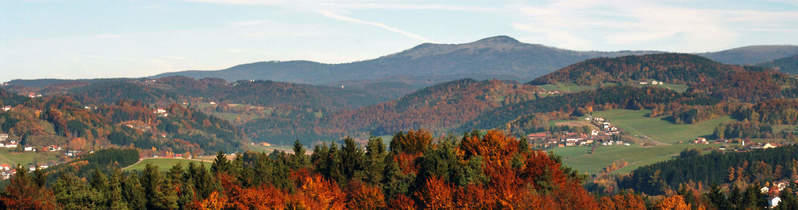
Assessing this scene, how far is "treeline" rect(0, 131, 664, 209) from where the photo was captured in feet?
358

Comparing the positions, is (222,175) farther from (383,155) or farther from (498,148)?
(498,148)

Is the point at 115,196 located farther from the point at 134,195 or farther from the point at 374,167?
the point at 374,167

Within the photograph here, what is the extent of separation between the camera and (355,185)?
12775cm

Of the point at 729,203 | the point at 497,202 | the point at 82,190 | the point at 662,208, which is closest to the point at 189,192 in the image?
the point at 82,190

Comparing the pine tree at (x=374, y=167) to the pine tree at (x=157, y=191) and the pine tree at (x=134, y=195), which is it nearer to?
the pine tree at (x=157, y=191)

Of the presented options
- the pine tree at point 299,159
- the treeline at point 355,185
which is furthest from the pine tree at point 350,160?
the pine tree at point 299,159

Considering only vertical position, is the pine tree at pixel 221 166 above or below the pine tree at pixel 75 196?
below

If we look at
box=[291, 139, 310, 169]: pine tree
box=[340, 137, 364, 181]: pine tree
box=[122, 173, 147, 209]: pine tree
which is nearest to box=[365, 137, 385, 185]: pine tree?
box=[340, 137, 364, 181]: pine tree

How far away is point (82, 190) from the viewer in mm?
109188

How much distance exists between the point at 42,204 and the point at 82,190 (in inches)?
199

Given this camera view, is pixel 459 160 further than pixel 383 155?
No

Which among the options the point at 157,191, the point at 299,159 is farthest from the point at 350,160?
the point at 157,191

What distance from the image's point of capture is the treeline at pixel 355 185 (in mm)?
108981

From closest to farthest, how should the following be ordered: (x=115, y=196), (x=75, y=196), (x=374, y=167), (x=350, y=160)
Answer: (x=75, y=196) < (x=115, y=196) < (x=374, y=167) < (x=350, y=160)
